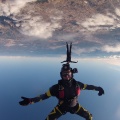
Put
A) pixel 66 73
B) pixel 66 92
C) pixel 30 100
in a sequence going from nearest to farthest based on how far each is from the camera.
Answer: pixel 30 100 < pixel 66 73 < pixel 66 92

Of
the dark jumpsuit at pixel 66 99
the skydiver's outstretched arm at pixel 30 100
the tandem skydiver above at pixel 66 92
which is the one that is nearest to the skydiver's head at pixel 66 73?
the tandem skydiver above at pixel 66 92

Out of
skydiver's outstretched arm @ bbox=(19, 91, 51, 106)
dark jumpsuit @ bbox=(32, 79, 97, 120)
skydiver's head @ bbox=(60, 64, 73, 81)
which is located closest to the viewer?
skydiver's outstretched arm @ bbox=(19, 91, 51, 106)

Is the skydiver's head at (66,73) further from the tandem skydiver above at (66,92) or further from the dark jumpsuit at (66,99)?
the dark jumpsuit at (66,99)

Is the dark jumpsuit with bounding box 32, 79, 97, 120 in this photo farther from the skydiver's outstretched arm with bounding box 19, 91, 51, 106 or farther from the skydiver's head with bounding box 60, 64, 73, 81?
the skydiver's head with bounding box 60, 64, 73, 81

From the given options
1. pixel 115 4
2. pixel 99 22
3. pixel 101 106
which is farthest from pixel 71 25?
pixel 101 106

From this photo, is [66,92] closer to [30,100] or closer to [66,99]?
[66,99]

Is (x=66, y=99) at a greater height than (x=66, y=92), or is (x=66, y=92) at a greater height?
(x=66, y=92)

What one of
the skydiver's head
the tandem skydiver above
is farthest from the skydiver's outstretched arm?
the skydiver's head

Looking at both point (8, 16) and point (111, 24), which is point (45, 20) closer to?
point (8, 16)

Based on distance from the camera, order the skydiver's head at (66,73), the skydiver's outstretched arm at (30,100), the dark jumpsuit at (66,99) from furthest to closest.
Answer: the dark jumpsuit at (66,99)
the skydiver's head at (66,73)
the skydiver's outstretched arm at (30,100)

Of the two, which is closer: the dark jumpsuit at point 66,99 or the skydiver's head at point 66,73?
the skydiver's head at point 66,73

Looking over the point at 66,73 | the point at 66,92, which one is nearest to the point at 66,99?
the point at 66,92

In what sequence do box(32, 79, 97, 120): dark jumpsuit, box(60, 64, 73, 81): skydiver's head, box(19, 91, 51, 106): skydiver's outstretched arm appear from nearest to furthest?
1. box(19, 91, 51, 106): skydiver's outstretched arm
2. box(60, 64, 73, 81): skydiver's head
3. box(32, 79, 97, 120): dark jumpsuit
